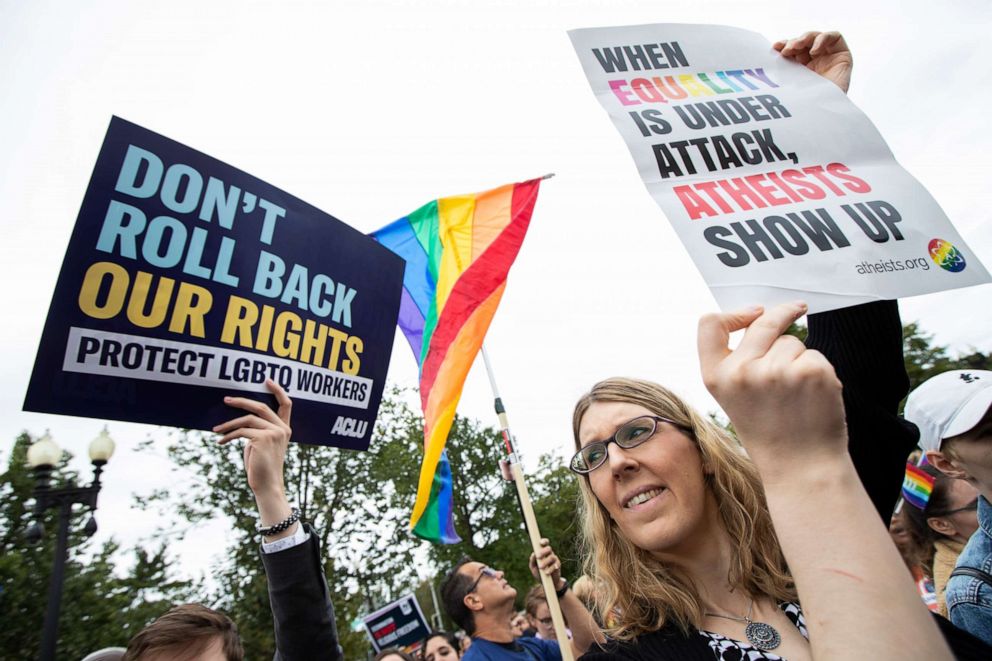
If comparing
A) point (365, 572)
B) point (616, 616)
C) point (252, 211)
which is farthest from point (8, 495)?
point (616, 616)

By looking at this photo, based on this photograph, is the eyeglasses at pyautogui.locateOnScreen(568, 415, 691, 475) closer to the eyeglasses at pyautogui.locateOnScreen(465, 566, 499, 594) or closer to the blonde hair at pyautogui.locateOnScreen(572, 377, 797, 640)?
the blonde hair at pyautogui.locateOnScreen(572, 377, 797, 640)

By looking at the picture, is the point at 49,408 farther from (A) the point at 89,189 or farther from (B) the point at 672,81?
(B) the point at 672,81

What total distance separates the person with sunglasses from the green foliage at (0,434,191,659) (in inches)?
536

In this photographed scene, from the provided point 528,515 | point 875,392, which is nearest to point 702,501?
point 875,392

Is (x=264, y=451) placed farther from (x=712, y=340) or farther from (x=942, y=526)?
(x=942, y=526)

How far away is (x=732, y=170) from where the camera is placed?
5.86 ft

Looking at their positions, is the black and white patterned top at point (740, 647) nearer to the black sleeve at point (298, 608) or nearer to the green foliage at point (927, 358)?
the black sleeve at point (298, 608)

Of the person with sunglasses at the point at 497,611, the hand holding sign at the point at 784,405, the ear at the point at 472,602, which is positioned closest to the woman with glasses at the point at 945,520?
the person with sunglasses at the point at 497,611

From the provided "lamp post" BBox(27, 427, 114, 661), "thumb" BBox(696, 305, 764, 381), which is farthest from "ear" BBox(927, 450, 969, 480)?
"lamp post" BBox(27, 427, 114, 661)

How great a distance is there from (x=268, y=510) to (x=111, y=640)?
20756 mm

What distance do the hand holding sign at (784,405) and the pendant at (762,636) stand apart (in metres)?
0.93

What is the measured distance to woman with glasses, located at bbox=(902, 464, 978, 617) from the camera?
10.8 ft

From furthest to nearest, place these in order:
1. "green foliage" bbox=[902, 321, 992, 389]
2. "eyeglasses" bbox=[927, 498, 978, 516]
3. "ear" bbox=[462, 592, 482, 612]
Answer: "green foliage" bbox=[902, 321, 992, 389] < "ear" bbox=[462, 592, 482, 612] < "eyeglasses" bbox=[927, 498, 978, 516]

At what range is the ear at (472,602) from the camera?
487 cm
